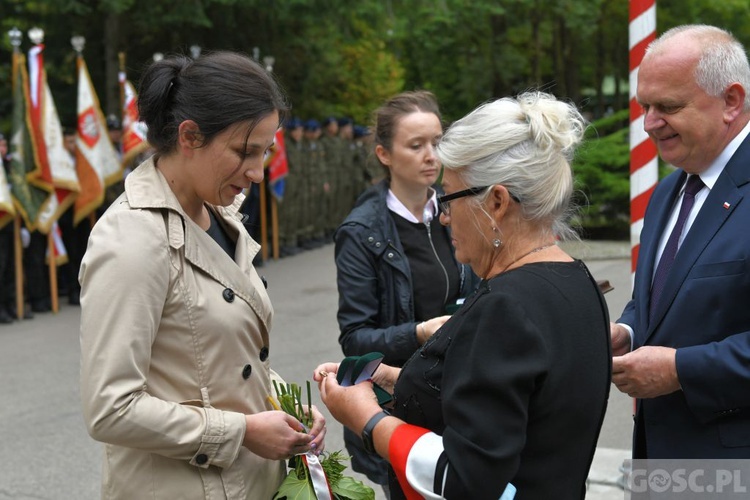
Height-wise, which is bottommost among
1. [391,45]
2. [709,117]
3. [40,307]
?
[40,307]

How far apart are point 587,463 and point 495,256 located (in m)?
0.55

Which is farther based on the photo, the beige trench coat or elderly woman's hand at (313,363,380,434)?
elderly woman's hand at (313,363,380,434)

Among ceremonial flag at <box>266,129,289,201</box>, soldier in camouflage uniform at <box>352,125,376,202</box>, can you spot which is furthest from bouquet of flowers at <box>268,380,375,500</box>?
soldier in camouflage uniform at <box>352,125,376,202</box>

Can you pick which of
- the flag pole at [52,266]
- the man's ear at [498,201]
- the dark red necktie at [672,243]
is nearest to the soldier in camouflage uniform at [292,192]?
the flag pole at [52,266]

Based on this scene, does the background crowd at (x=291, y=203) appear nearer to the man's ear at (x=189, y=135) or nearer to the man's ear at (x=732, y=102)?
the man's ear at (x=732, y=102)

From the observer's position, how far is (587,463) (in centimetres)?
234

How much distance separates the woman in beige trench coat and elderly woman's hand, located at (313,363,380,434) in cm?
14

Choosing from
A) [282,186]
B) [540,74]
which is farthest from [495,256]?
[540,74]

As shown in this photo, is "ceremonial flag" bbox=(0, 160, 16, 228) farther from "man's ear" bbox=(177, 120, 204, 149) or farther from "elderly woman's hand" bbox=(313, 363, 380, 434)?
"elderly woman's hand" bbox=(313, 363, 380, 434)

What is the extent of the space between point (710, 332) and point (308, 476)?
1226 mm

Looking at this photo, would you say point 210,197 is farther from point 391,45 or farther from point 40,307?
point 391,45

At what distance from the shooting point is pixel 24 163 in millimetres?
10969

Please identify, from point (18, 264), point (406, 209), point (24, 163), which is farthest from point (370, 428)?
point (24, 163)

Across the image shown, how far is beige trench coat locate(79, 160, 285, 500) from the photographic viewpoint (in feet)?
7.54
